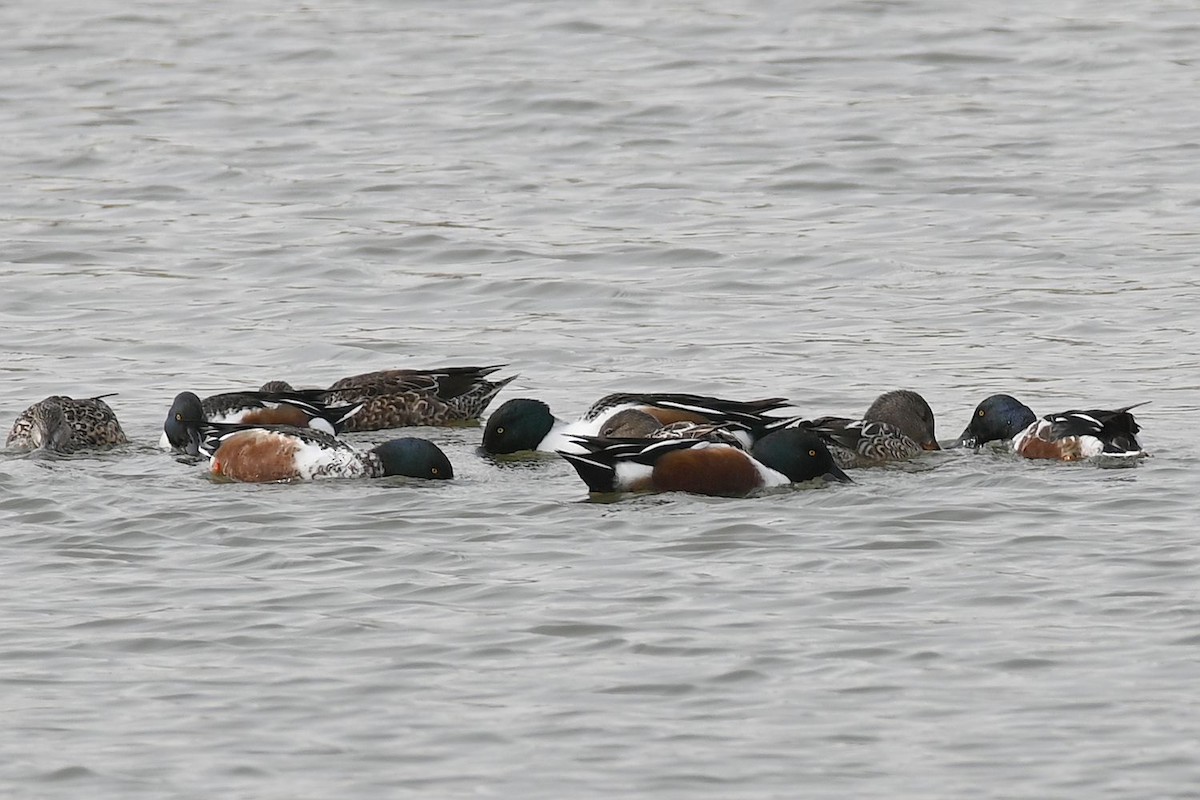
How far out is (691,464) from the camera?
38.2 feet

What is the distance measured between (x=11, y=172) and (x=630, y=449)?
11.7m

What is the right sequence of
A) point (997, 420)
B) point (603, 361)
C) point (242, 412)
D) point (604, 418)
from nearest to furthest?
point (997, 420)
point (604, 418)
point (242, 412)
point (603, 361)

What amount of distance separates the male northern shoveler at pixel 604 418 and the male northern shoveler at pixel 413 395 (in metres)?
0.92

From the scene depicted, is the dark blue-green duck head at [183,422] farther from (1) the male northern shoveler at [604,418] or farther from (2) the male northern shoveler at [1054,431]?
(2) the male northern shoveler at [1054,431]

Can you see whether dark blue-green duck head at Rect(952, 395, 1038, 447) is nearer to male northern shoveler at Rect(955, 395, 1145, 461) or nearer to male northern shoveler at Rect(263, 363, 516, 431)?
male northern shoveler at Rect(955, 395, 1145, 461)

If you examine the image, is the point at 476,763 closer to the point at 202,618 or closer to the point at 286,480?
the point at 202,618

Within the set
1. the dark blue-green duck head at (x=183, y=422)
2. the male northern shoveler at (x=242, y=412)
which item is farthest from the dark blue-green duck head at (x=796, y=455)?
the dark blue-green duck head at (x=183, y=422)

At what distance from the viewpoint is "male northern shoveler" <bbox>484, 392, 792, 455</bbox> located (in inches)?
492

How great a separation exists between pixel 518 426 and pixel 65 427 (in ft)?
8.24

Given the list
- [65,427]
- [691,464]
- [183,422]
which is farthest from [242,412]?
[691,464]

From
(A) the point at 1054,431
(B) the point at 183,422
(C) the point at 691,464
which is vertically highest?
(B) the point at 183,422

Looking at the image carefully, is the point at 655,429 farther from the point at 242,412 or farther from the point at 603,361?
the point at 603,361

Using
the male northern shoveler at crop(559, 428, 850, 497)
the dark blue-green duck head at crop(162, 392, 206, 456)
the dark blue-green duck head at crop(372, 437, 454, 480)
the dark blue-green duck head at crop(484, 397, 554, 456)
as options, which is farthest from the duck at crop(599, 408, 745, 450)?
the dark blue-green duck head at crop(162, 392, 206, 456)

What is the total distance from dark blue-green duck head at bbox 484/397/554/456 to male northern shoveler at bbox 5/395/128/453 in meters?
2.15
